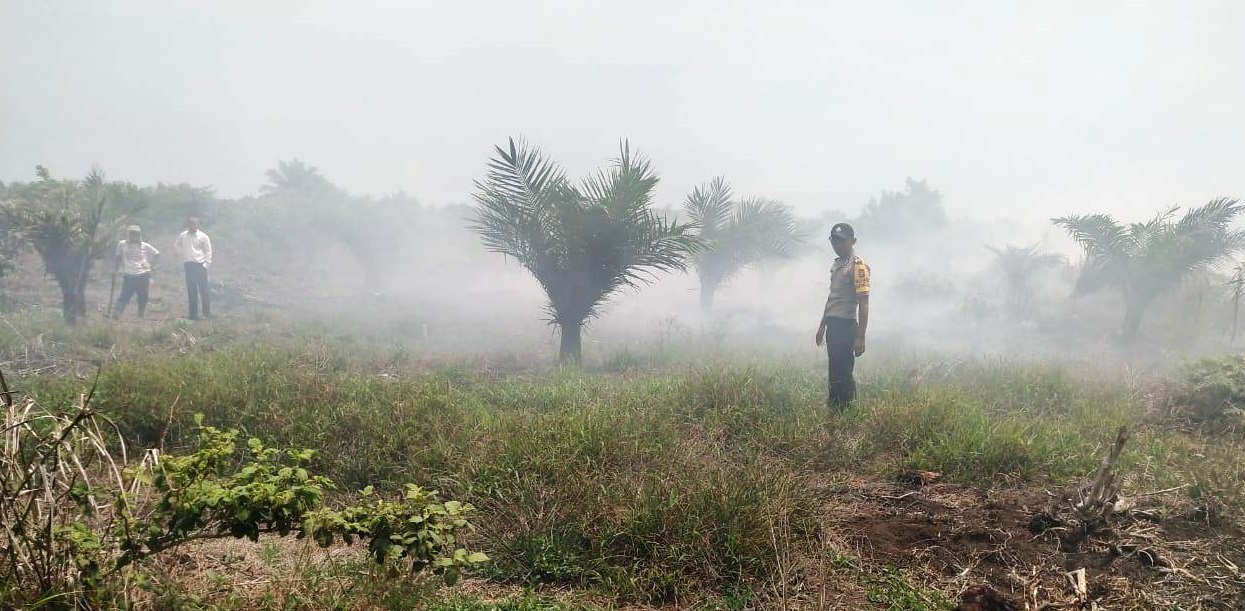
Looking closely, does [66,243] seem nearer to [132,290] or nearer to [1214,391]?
[132,290]

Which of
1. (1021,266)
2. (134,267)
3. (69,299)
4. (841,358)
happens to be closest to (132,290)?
(134,267)

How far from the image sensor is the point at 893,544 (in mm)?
2967

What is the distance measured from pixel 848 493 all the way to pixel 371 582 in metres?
2.63

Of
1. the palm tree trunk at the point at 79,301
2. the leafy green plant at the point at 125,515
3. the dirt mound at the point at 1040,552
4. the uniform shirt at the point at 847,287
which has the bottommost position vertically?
the dirt mound at the point at 1040,552

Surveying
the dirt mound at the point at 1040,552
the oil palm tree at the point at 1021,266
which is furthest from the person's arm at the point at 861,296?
the oil palm tree at the point at 1021,266

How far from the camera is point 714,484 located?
3055mm

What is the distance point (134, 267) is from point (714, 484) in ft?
35.5

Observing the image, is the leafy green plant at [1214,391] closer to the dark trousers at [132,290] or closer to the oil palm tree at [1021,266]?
the oil palm tree at [1021,266]

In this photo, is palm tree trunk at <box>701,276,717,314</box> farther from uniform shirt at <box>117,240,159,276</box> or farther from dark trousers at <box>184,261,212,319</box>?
uniform shirt at <box>117,240,159,276</box>

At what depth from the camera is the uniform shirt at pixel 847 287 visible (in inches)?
207

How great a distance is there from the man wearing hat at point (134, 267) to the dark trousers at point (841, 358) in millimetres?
10455

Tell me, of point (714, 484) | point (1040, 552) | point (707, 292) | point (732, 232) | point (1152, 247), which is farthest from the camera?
point (707, 292)

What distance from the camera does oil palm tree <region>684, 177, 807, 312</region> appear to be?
1404 centimetres

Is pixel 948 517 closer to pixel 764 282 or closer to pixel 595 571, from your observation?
pixel 595 571
